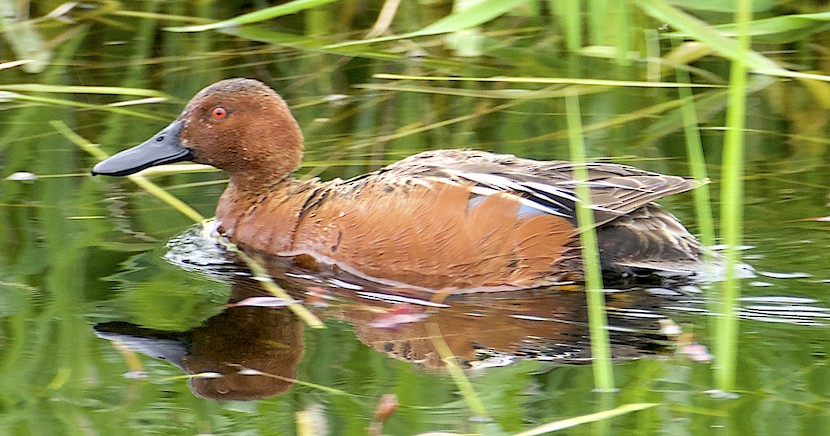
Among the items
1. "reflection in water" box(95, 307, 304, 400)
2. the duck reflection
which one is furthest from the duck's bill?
"reflection in water" box(95, 307, 304, 400)

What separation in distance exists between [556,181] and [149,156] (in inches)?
71.5

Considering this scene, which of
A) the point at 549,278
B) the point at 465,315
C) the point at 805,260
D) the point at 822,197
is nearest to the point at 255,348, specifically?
the point at 465,315

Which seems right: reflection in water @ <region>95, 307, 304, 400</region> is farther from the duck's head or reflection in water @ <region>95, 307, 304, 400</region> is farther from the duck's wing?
the duck's head

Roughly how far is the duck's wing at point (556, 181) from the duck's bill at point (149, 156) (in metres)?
1.07

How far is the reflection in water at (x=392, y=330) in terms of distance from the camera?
13.6ft

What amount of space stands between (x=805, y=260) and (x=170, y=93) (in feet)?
12.8

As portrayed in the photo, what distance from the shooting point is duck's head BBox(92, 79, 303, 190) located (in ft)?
19.0

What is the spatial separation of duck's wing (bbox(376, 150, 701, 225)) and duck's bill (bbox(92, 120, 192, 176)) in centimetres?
107

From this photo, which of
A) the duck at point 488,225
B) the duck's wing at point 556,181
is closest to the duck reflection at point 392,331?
the duck at point 488,225

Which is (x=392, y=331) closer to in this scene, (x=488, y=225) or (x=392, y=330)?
(x=392, y=330)

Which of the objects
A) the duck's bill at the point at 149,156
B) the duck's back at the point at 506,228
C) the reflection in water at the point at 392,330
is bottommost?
the reflection in water at the point at 392,330

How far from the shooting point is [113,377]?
13.2 feet

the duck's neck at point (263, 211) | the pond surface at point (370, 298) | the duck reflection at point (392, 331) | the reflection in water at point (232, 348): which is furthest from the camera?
the duck's neck at point (263, 211)

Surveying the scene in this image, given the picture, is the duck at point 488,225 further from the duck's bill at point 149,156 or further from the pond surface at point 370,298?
the duck's bill at point 149,156
